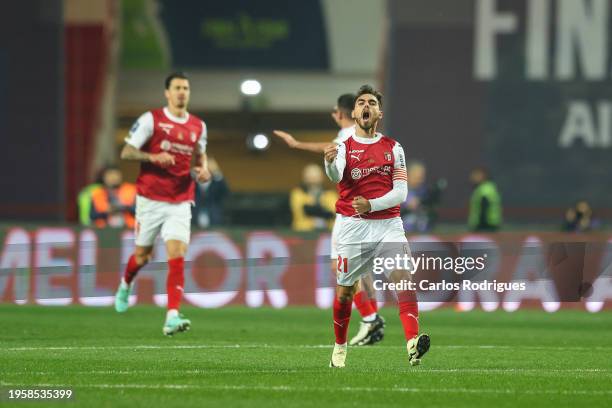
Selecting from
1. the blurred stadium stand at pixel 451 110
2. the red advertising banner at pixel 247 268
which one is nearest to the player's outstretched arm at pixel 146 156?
the red advertising banner at pixel 247 268

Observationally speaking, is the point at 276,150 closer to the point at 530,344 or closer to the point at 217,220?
the point at 217,220

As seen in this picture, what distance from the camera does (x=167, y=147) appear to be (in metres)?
13.6

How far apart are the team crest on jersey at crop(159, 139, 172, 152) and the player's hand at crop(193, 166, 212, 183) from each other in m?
0.34

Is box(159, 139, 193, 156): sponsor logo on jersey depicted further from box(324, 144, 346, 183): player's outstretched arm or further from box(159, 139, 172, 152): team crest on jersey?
box(324, 144, 346, 183): player's outstretched arm

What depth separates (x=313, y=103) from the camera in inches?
1257

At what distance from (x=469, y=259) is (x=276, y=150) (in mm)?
16961

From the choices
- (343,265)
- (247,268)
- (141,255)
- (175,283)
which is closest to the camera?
(343,265)

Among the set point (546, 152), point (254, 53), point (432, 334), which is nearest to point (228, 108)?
point (254, 53)

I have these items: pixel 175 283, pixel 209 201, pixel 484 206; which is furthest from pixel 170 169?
pixel 484 206

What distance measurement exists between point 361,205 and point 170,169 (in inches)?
147

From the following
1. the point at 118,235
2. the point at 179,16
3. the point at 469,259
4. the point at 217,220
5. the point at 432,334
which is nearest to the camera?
the point at 432,334

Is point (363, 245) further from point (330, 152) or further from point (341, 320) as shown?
point (330, 152)

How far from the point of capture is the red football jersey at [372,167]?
418 inches

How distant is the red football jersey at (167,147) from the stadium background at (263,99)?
198 inches
